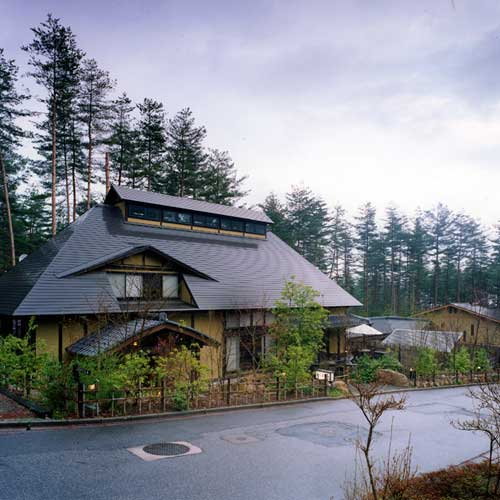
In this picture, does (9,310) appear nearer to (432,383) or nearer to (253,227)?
(253,227)

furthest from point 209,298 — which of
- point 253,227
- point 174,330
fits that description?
point 253,227

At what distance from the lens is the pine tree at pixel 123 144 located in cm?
3178

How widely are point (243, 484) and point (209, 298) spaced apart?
1253 cm

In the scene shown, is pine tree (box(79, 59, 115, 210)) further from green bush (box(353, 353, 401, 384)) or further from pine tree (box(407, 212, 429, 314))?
pine tree (box(407, 212, 429, 314))

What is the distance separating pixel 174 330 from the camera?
15.1 m

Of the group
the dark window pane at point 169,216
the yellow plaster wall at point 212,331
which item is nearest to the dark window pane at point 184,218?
the dark window pane at point 169,216

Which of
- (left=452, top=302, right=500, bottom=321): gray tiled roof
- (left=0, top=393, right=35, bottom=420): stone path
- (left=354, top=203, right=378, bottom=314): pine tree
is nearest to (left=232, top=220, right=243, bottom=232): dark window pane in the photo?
(left=0, top=393, right=35, bottom=420): stone path

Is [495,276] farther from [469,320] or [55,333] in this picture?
[55,333]

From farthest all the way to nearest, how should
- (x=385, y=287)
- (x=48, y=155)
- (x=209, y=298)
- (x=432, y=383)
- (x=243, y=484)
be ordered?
(x=385, y=287)
(x=48, y=155)
(x=432, y=383)
(x=209, y=298)
(x=243, y=484)

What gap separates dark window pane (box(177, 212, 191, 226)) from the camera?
79.0 feet

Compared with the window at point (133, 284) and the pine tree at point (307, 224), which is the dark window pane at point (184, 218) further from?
the pine tree at point (307, 224)

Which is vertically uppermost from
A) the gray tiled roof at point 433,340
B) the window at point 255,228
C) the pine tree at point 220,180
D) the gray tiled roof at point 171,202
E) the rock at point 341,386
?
the pine tree at point 220,180

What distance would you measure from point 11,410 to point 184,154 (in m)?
28.2

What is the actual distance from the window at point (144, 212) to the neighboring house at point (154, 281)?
2.1 inches
